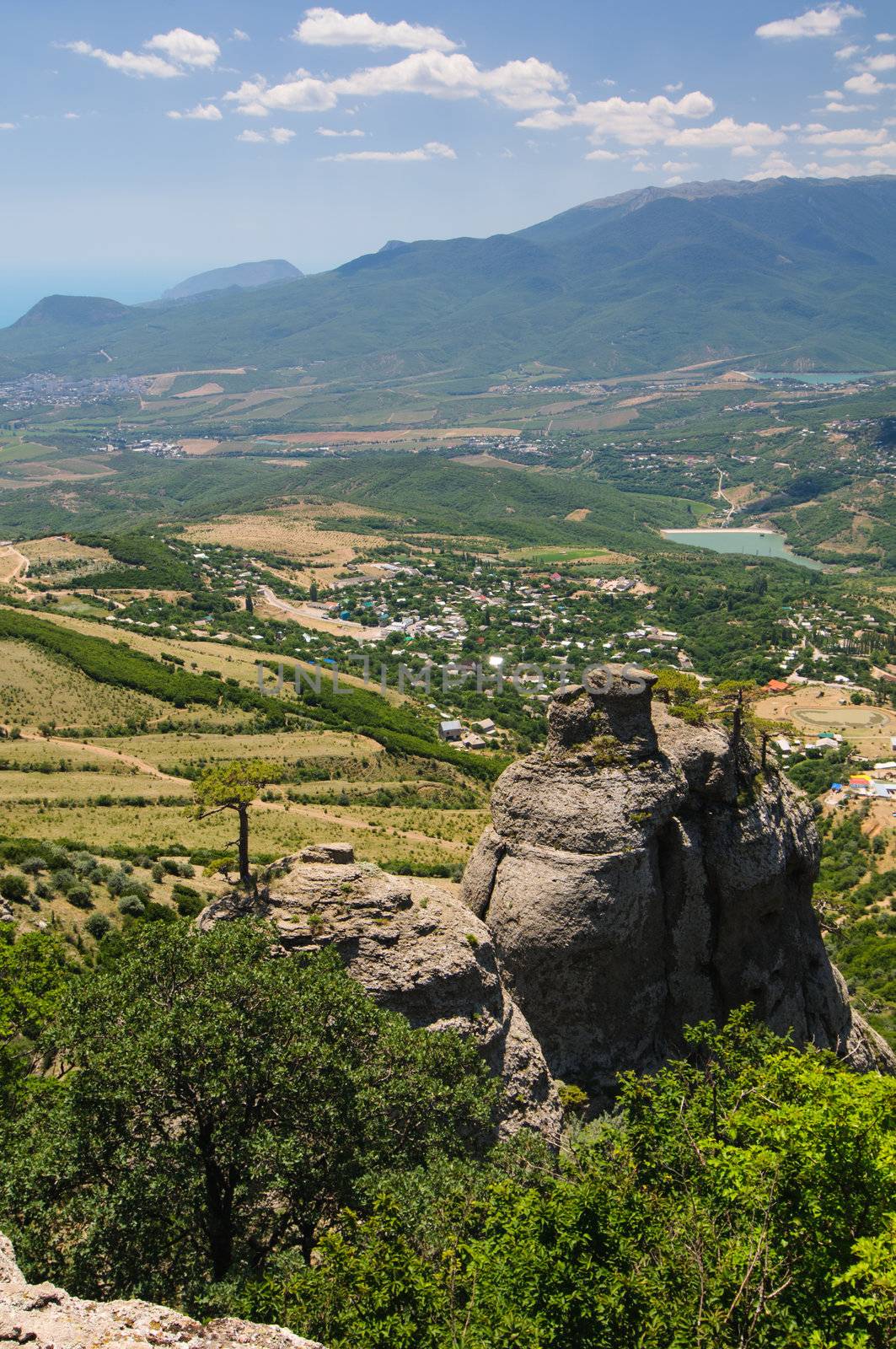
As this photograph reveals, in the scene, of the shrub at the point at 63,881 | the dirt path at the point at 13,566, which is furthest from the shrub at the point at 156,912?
the dirt path at the point at 13,566

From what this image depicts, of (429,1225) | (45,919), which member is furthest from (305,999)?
(45,919)

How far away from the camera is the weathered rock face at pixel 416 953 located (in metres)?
15.6

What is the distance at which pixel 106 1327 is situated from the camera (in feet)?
26.8

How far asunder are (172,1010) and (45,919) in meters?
17.0

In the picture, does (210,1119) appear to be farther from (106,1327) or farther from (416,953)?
(416,953)

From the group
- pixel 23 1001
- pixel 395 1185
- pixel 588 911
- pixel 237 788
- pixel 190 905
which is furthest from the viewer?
pixel 190 905

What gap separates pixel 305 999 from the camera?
13.4 meters

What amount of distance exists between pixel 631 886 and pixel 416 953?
498 cm

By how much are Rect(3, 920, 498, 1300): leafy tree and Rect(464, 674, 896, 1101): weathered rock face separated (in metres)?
4.40

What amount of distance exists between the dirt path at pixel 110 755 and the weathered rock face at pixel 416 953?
38.2 meters

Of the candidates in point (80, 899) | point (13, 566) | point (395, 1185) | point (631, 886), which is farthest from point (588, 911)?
point (13, 566)

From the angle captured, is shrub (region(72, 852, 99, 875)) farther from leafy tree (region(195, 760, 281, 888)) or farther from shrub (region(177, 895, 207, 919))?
leafy tree (region(195, 760, 281, 888))

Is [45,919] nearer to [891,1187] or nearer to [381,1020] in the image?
[381,1020]

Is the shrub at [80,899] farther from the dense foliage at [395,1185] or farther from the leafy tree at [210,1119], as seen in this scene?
the leafy tree at [210,1119]
